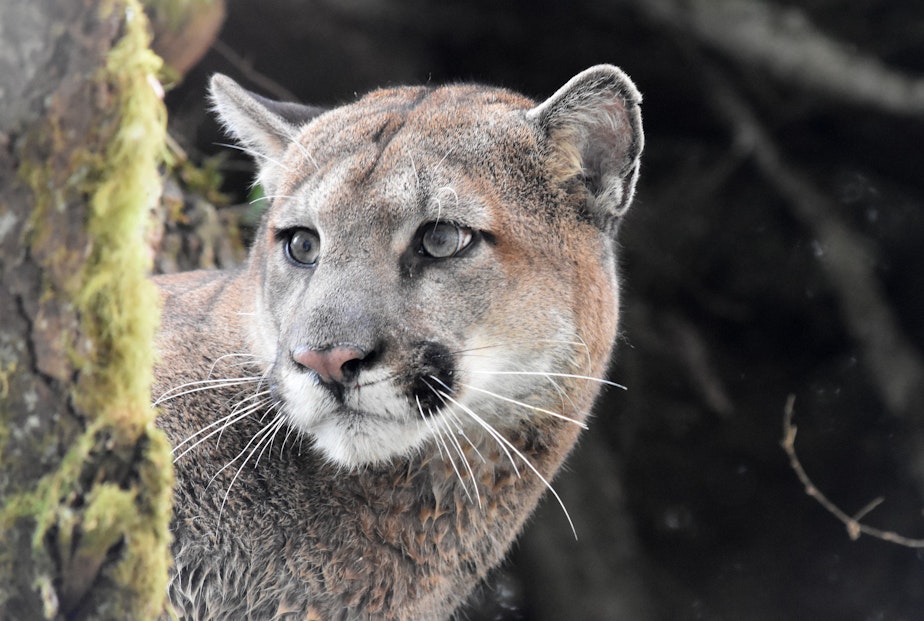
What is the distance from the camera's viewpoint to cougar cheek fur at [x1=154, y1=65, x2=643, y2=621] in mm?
3227

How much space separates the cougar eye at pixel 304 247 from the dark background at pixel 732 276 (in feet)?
10.7

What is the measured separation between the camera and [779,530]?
7438mm

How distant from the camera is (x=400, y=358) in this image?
10.2 ft

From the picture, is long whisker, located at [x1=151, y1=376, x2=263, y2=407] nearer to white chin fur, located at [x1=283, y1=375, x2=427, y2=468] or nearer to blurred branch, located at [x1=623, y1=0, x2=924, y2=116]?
white chin fur, located at [x1=283, y1=375, x2=427, y2=468]

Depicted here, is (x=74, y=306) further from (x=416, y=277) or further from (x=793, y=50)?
(x=793, y=50)

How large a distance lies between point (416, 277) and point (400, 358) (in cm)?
33

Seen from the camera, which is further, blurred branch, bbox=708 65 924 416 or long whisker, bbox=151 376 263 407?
blurred branch, bbox=708 65 924 416

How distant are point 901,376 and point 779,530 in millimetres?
1546

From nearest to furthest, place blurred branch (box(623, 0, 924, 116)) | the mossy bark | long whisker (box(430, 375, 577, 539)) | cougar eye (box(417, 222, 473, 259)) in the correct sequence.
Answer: the mossy bark < long whisker (box(430, 375, 577, 539)) < cougar eye (box(417, 222, 473, 259)) < blurred branch (box(623, 0, 924, 116))

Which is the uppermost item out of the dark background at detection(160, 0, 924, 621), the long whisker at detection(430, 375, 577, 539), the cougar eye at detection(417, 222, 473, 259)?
the cougar eye at detection(417, 222, 473, 259)

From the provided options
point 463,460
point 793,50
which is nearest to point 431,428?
point 463,460

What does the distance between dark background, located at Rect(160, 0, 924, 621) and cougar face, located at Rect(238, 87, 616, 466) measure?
3.11m

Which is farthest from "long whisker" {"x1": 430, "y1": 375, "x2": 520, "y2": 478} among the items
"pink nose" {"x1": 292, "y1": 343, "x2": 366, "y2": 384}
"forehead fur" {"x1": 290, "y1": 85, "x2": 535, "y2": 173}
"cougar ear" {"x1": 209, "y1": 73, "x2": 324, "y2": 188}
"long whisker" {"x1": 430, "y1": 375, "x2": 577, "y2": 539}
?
"cougar ear" {"x1": 209, "y1": 73, "x2": 324, "y2": 188}

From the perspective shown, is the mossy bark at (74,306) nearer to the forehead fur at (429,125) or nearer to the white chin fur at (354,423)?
the white chin fur at (354,423)
